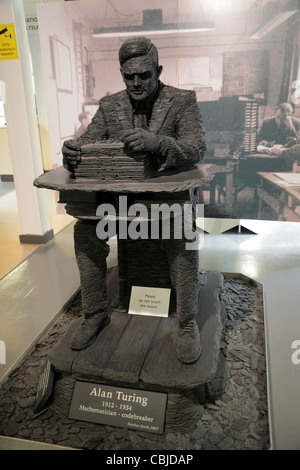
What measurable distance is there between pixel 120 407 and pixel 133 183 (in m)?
1.08

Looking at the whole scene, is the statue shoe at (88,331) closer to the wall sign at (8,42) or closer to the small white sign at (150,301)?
the small white sign at (150,301)

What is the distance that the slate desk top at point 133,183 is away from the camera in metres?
1.72

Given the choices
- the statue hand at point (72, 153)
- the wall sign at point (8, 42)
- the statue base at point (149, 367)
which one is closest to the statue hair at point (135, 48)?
the statue hand at point (72, 153)

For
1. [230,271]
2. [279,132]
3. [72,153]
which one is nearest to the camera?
[72,153]

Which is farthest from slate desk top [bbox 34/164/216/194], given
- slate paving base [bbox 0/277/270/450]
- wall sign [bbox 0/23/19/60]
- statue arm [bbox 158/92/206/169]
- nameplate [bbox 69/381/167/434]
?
wall sign [bbox 0/23/19/60]

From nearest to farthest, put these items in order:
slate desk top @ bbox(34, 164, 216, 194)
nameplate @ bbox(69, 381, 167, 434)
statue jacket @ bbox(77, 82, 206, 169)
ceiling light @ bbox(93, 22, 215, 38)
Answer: slate desk top @ bbox(34, 164, 216, 194) → nameplate @ bbox(69, 381, 167, 434) → statue jacket @ bbox(77, 82, 206, 169) → ceiling light @ bbox(93, 22, 215, 38)

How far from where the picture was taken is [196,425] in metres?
1.87

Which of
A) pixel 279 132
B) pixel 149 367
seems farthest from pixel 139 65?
pixel 279 132

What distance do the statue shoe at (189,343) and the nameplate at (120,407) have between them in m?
0.21

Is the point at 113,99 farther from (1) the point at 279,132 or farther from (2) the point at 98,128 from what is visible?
(1) the point at 279,132

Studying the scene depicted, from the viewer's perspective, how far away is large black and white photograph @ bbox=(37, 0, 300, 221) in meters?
3.53

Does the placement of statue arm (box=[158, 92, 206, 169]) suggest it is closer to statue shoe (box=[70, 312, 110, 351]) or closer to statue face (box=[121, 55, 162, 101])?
statue face (box=[121, 55, 162, 101])

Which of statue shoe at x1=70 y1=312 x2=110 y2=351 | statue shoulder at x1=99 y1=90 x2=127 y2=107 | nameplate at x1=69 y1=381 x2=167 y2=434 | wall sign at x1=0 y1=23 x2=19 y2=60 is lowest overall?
nameplate at x1=69 y1=381 x2=167 y2=434
